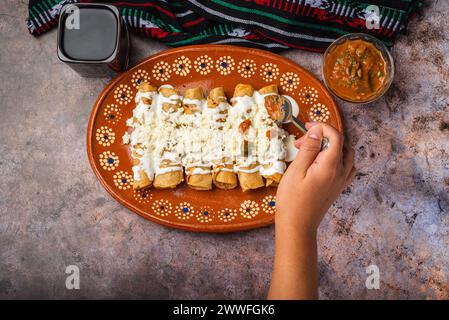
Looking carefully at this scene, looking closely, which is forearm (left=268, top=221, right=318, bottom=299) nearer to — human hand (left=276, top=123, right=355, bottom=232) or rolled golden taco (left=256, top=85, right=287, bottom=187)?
human hand (left=276, top=123, right=355, bottom=232)

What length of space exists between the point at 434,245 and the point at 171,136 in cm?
124

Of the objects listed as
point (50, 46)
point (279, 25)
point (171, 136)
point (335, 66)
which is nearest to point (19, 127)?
point (50, 46)

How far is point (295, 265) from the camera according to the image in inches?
52.4

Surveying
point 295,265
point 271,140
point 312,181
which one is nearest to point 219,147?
point 271,140

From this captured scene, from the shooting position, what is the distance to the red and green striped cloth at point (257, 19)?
68.7 inches

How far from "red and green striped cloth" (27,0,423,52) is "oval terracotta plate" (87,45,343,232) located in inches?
3.4

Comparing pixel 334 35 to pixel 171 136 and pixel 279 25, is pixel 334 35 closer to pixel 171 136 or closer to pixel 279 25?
pixel 279 25

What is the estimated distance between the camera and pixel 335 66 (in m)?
1.69

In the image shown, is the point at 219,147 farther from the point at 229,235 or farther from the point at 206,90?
the point at 229,235

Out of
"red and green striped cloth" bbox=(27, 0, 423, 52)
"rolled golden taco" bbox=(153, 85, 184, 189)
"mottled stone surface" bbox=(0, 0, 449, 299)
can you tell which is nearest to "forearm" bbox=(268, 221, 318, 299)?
"mottled stone surface" bbox=(0, 0, 449, 299)

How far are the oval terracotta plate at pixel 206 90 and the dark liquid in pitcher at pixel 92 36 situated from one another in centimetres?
15

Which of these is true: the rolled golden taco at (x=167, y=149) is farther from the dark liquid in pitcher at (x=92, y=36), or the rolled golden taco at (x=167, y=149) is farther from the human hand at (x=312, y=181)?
the human hand at (x=312, y=181)

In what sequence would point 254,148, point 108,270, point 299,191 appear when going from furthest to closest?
1. point 108,270
2. point 254,148
3. point 299,191

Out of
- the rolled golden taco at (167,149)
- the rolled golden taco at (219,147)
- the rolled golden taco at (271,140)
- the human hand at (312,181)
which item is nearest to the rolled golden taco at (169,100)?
the rolled golden taco at (167,149)
